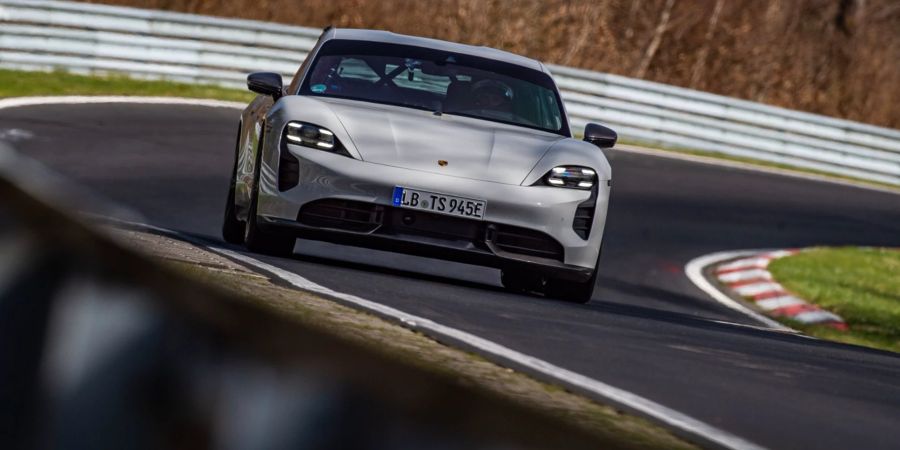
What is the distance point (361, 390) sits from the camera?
143cm

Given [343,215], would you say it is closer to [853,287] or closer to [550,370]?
[550,370]

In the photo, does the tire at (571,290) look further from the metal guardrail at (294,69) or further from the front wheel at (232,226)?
the metal guardrail at (294,69)

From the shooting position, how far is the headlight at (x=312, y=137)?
7.89m

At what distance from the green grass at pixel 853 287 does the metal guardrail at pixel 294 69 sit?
24.9 feet

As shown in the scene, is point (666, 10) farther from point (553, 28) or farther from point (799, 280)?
point (799, 280)

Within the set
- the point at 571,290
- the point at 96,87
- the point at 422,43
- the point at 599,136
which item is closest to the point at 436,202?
the point at 571,290

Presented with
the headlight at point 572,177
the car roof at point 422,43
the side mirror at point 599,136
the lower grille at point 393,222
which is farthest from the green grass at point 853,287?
the lower grille at point 393,222

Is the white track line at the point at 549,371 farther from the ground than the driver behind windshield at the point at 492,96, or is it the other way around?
the driver behind windshield at the point at 492,96

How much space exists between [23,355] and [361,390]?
55 cm

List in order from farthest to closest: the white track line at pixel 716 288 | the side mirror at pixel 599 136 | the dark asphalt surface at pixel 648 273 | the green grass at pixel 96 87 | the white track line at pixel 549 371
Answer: the green grass at pixel 96 87 → the white track line at pixel 716 288 → the side mirror at pixel 599 136 → the dark asphalt surface at pixel 648 273 → the white track line at pixel 549 371

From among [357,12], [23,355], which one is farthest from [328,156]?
[357,12]

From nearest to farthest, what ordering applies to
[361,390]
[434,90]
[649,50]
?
[361,390] → [434,90] → [649,50]

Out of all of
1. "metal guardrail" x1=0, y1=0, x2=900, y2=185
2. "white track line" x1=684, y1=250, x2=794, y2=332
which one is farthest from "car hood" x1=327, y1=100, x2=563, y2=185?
"metal guardrail" x1=0, y1=0, x2=900, y2=185

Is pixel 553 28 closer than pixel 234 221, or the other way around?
pixel 234 221
